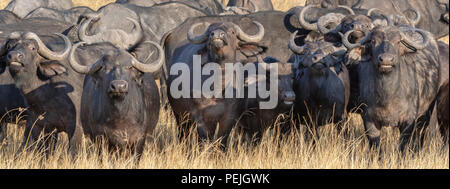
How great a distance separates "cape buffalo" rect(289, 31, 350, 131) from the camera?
1036 centimetres

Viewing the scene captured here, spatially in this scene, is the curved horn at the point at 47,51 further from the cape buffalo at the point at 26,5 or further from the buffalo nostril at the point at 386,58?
the cape buffalo at the point at 26,5

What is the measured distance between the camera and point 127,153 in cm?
953

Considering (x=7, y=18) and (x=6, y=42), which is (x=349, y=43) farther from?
(x=7, y=18)

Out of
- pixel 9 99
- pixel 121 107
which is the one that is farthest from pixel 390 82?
pixel 9 99

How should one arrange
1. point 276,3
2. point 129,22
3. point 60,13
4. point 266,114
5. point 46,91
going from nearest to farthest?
point 46,91
point 266,114
point 129,22
point 60,13
point 276,3

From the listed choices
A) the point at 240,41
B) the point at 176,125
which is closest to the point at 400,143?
the point at 240,41

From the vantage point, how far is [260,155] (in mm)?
9367

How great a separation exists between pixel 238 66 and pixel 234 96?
349 mm

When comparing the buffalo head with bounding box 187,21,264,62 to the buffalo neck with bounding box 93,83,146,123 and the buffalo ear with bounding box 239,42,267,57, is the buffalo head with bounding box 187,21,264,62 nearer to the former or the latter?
the buffalo ear with bounding box 239,42,267,57

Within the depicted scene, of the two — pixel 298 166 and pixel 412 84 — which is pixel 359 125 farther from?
pixel 298 166

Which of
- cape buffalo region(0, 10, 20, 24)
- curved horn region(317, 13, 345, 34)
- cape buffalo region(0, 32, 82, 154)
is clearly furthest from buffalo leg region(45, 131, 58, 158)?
cape buffalo region(0, 10, 20, 24)

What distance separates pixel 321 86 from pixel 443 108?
1555mm

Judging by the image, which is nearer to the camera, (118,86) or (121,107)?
(118,86)
